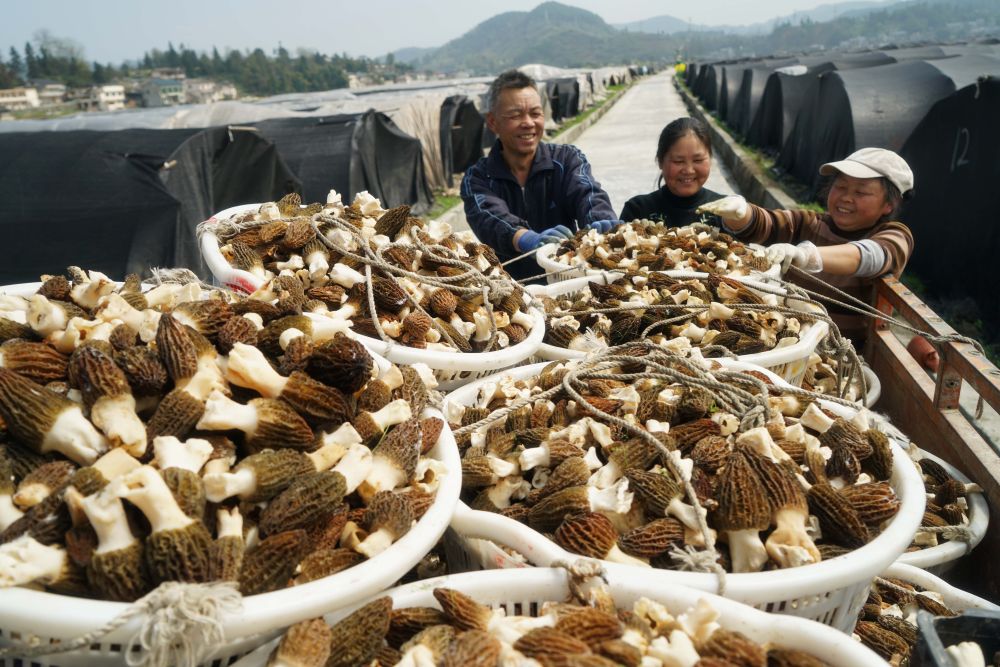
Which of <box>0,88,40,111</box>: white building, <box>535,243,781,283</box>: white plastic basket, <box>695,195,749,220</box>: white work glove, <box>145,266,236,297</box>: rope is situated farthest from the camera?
<box>0,88,40,111</box>: white building

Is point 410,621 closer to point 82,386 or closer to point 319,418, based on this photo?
point 319,418

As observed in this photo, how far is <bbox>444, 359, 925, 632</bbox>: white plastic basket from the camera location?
4.28 ft

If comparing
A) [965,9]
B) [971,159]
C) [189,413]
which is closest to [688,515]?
[189,413]

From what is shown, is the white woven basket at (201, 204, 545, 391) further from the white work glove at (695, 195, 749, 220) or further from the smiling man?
the smiling man

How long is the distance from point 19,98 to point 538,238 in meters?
95.6

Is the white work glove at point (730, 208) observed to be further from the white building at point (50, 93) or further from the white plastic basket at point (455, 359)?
the white building at point (50, 93)

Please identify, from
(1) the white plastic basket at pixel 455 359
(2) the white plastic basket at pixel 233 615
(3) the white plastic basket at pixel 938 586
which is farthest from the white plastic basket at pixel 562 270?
(2) the white plastic basket at pixel 233 615

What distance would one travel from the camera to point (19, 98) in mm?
79062

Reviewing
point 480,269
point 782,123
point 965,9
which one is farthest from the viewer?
point 965,9

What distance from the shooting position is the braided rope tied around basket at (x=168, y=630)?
1.02 m

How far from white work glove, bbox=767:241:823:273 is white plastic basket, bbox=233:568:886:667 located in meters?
2.32

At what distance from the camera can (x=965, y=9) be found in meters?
192

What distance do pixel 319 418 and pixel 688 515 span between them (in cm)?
80

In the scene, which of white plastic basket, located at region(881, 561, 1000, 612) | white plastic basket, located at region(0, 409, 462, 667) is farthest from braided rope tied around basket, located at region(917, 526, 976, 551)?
white plastic basket, located at region(0, 409, 462, 667)
